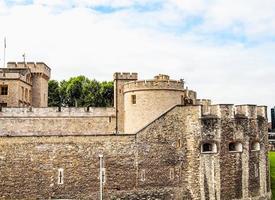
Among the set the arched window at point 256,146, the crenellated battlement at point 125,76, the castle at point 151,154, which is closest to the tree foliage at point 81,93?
the crenellated battlement at point 125,76

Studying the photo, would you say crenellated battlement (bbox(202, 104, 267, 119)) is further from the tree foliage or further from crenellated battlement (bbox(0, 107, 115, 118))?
the tree foliage

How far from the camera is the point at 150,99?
32.8m

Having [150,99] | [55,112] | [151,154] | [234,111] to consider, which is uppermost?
[150,99]

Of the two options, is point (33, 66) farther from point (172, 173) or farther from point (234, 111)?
point (234, 111)

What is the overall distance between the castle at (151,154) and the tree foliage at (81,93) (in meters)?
27.8

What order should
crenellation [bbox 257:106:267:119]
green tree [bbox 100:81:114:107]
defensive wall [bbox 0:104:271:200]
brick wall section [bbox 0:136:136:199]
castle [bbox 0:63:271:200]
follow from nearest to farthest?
brick wall section [bbox 0:136:136:199], defensive wall [bbox 0:104:271:200], castle [bbox 0:63:271:200], crenellation [bbox 257:106:267:119], green tree [bbox 100:81:114:107]

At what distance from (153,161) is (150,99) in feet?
15.8

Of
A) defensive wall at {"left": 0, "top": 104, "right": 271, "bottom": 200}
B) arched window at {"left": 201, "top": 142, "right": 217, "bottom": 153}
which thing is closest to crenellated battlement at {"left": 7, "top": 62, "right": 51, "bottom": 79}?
defensive wall at {"left": 0, "top": 104, "right": 271, "bottom": 200}

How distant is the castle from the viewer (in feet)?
94.5

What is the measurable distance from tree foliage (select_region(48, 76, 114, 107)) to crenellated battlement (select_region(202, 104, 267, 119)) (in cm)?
3179

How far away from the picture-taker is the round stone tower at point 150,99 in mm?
32688

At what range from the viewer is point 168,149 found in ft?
101

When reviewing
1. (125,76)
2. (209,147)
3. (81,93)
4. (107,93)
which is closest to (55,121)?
(125,76)

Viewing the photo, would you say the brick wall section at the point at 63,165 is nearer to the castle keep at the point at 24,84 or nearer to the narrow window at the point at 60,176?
the narrow window at the point at 60,176
